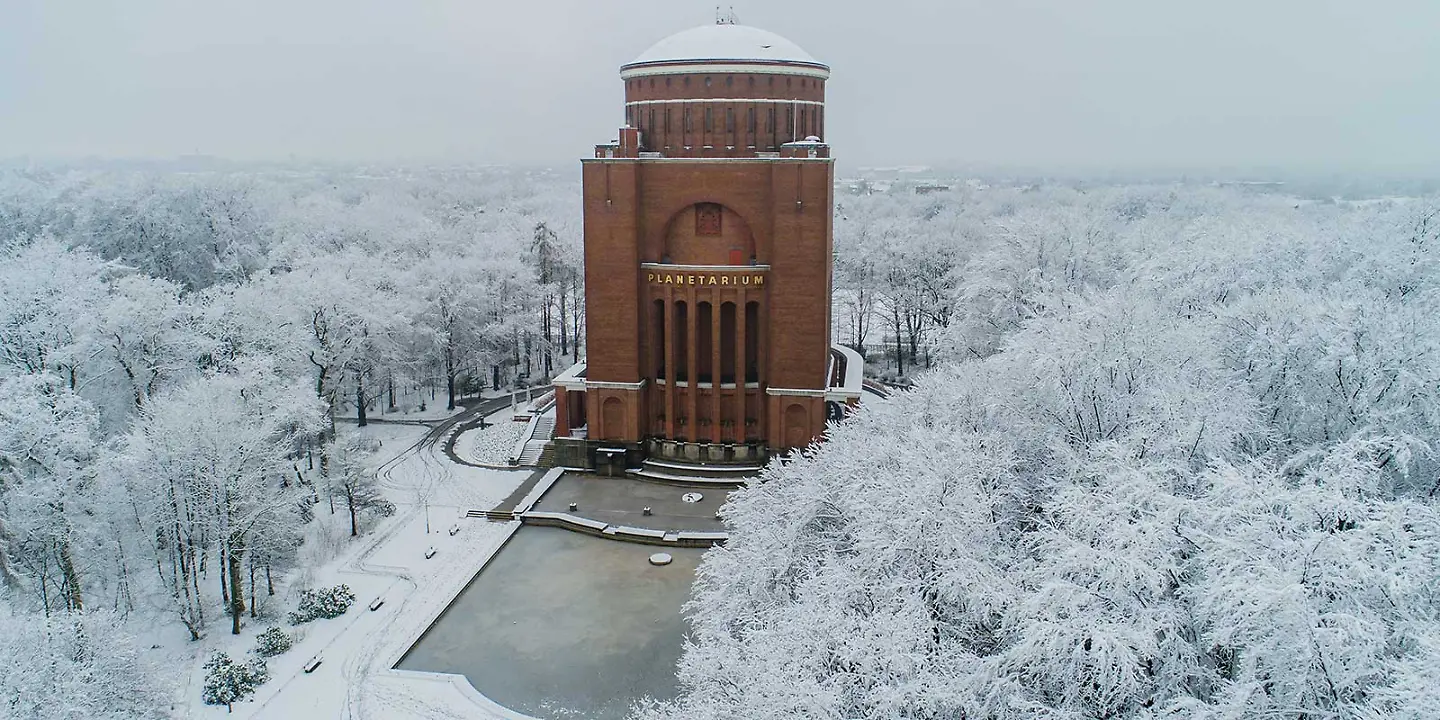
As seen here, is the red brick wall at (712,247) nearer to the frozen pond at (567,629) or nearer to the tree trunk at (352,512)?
the frozen pond at (567,629)

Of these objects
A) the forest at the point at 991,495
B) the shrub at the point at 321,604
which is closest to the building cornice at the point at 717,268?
the forest at the point at 991,495

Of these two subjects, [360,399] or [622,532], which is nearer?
[622,532]

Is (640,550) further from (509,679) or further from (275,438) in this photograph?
(275,438)

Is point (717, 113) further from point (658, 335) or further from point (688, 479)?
point (688, 479)

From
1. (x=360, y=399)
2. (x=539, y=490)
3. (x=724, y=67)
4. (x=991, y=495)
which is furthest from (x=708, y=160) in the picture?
(x=360, y=399)

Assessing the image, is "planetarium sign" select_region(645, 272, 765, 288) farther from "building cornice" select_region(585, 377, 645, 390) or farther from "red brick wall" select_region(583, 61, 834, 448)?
"building cornice" select_region(585, 377, 645, 390)

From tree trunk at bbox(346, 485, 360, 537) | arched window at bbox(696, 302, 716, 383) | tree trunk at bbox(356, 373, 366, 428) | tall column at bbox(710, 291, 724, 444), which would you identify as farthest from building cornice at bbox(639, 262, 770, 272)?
tree trunk at bbox(356, 373, 366, 428)
